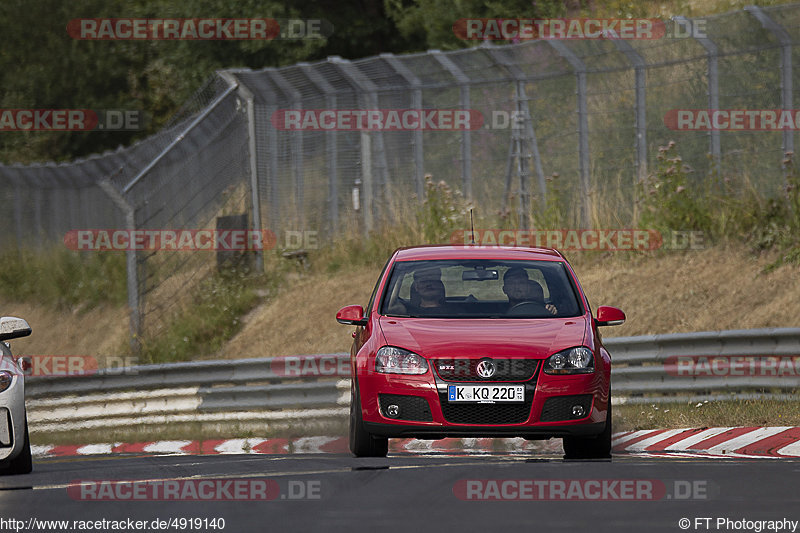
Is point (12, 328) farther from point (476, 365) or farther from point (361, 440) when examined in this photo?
point (476, 365)

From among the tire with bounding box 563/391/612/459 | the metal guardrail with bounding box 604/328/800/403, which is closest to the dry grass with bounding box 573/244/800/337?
the metal guardrail with bounding box 604/328/800/403

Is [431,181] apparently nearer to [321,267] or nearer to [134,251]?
[321,267]

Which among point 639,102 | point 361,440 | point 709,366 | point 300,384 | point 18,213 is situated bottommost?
point 300,384

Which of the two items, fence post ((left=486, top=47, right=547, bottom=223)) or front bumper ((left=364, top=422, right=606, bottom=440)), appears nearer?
front bumper ((left=364, top=422, right=606, bottom=440))

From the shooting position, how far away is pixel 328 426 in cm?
1631

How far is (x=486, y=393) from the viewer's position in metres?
10.6

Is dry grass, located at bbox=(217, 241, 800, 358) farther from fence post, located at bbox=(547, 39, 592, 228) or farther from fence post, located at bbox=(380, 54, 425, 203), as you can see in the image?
fence post, located at bbox=(380, 54, 425, 203)

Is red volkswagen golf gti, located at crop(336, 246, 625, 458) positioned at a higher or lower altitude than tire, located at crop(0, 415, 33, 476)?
higher

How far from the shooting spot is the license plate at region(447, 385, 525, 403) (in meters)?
10.6

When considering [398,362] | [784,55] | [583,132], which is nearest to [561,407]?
[398,362]

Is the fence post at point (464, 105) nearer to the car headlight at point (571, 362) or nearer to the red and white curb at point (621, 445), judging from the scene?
the red and white curb at point (621, 445)

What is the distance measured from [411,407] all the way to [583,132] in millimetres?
11314

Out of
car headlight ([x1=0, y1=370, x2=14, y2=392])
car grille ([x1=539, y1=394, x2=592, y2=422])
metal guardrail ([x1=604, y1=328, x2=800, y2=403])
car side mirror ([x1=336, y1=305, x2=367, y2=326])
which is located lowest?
metal guardrail ([x1=604, y1=328, x2=800, y2=403])

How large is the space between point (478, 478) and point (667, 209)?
11.1 metres
